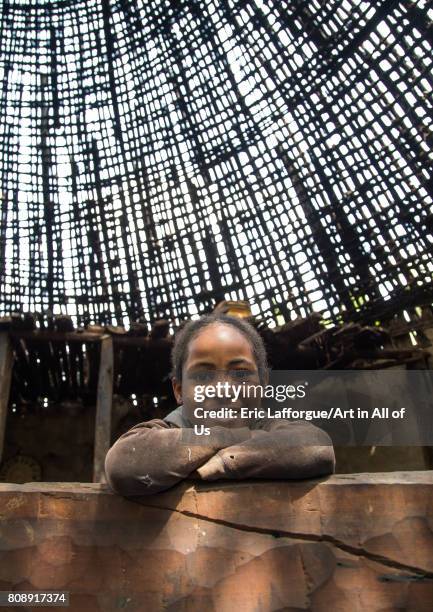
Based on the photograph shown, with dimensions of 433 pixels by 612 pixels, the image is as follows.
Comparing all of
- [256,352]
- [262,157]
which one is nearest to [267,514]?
[256,352]

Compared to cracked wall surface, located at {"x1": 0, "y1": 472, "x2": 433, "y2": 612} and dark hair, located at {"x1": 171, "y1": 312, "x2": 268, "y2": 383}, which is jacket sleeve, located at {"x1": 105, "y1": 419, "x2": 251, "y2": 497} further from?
dark hair, located at {"x1": 171, "y1": 312, "x2": 268, "y2": 383}

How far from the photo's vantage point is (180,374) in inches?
55.5

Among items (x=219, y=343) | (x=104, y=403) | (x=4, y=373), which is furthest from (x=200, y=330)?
(x=4, y=373)

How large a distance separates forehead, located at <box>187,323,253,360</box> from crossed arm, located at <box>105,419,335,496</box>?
203 millimetres

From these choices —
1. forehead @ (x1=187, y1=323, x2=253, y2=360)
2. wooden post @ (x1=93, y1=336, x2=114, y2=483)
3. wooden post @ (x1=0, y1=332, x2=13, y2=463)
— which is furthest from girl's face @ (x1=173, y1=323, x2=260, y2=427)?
wooden post @ (x1=0, y1=332, x2=13, y2=463)

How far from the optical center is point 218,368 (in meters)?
1.23

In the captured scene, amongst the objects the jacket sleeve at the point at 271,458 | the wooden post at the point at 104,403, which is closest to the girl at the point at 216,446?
the jacket sleeve at the point at 271,458

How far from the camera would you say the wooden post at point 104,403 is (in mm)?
5039

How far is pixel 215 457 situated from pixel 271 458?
0.12 meters

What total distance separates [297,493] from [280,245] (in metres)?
5.31

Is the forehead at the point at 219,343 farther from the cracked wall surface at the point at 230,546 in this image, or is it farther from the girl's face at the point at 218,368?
the cracked wall surface at the point at 230,546

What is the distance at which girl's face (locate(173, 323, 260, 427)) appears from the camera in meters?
1.19

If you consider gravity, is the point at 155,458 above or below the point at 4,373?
below

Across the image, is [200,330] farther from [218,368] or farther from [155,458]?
[155,458]
